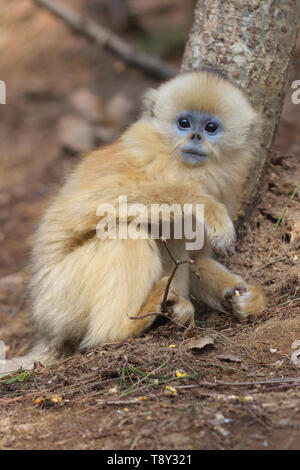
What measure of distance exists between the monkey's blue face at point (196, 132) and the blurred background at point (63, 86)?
5.00 m

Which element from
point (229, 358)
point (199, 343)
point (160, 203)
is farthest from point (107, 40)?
point (229, 358)

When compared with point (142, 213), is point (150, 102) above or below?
above

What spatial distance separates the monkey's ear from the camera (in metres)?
4.50

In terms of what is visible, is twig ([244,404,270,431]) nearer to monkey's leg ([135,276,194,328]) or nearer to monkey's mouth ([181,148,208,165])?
monkey's leg ([135,276,194,328])

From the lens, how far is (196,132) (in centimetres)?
424

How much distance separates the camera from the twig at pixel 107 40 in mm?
10719

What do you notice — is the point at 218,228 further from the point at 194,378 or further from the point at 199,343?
the point at 194,378

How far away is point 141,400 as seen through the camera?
3.26m

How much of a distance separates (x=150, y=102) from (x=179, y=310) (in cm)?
158

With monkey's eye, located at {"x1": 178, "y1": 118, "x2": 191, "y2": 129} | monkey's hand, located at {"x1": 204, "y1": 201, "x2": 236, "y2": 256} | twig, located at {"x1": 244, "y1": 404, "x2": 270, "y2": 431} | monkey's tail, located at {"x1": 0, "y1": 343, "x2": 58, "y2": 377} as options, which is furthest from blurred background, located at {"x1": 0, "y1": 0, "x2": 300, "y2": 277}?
twig, located at {"x1": 244, "y1": 404, "x2": 270, "y2": 431}

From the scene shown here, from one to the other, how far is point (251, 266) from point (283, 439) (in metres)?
2.39

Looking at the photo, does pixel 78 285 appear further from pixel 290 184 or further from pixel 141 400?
pixel 290 184
